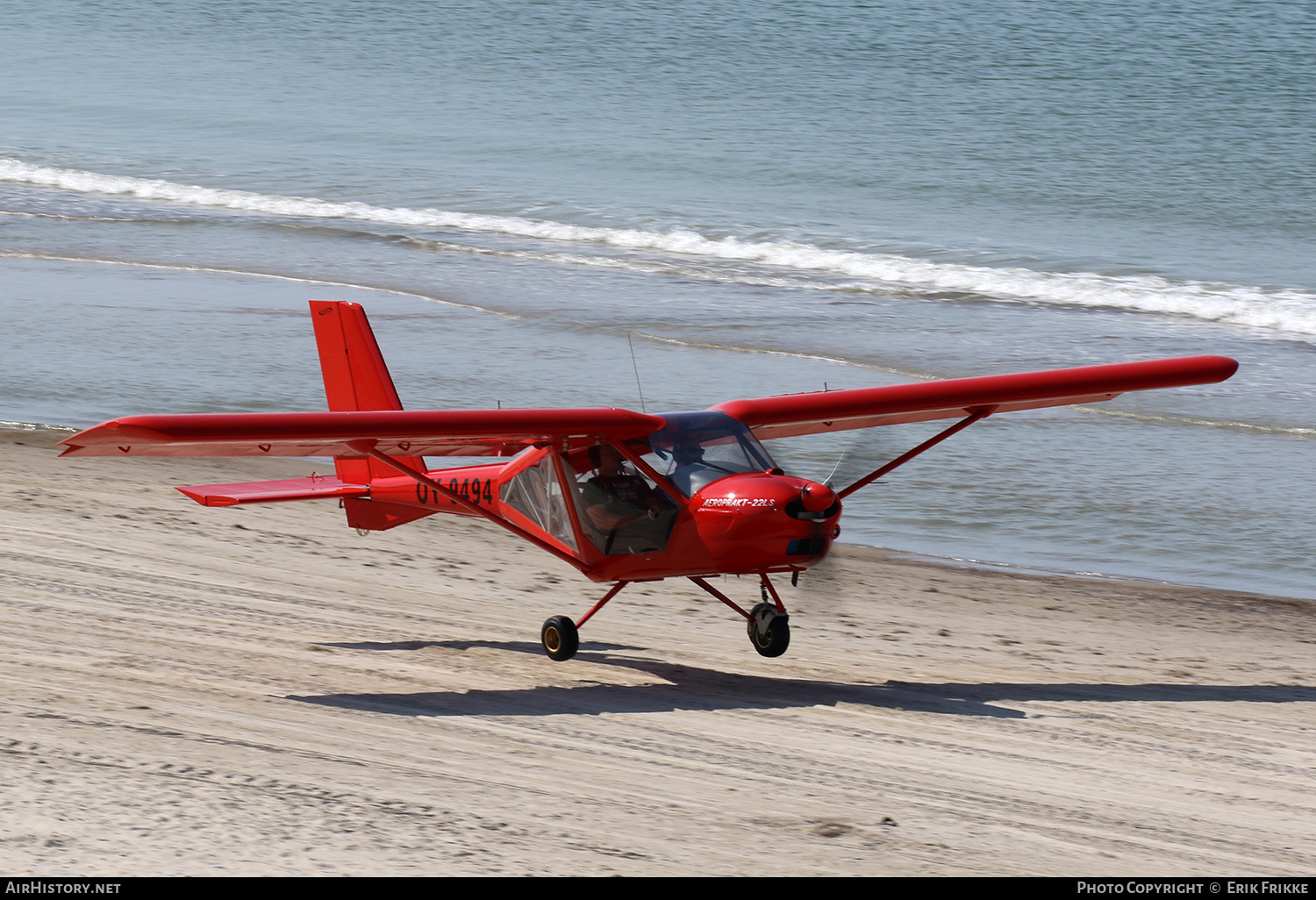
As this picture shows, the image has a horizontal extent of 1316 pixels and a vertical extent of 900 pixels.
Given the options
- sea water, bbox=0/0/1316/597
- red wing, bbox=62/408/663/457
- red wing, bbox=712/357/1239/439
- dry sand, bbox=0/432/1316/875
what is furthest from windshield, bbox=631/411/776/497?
Answer: dry sand, bbox=0/432/1316/875

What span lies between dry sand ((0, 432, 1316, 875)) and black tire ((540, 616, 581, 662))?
15 centimetres

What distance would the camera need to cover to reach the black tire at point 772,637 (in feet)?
32.1

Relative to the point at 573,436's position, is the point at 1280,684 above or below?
below

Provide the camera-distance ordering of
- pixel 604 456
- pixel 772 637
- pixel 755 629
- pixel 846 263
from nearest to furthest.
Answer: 1. pixel 604 456
2. pixel 772 637
3. pixel 755 629
4. pixel 846 263

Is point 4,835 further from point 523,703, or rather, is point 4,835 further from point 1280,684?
point 1280,684

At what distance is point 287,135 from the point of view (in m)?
46.6

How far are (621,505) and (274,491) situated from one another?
2.64 m

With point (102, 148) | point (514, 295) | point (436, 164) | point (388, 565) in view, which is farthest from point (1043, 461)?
point (102, 148)

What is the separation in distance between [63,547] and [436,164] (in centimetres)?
3048

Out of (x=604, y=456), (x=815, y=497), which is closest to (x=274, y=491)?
(x=604, y=456)

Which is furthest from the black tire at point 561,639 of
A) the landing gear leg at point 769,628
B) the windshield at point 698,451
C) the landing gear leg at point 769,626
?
the windshield at point 698,451

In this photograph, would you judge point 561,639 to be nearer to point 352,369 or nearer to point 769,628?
point 769,628

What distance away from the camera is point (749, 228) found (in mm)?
33062

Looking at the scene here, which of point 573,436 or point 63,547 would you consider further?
point 63,547
